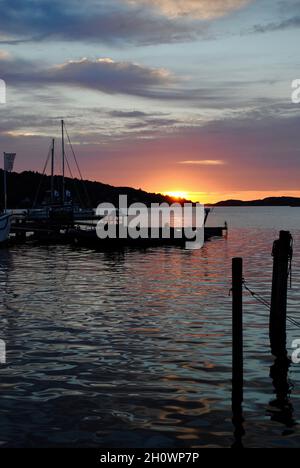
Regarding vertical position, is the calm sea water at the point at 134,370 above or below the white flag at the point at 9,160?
below

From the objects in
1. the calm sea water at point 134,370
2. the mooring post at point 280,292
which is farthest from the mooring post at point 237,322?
the mooring post at point 280,292

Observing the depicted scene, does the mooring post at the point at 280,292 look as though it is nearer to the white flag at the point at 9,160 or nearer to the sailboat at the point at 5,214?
the sailboat at the point at 5,214

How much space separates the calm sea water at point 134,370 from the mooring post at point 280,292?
0.44 meters

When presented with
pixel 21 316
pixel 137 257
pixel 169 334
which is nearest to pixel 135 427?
pixel 169 334

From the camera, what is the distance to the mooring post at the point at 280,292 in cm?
1775

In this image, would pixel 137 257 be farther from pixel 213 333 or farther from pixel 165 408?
pixel 165 408

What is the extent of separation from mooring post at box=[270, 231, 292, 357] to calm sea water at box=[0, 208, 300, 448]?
44 centimetres

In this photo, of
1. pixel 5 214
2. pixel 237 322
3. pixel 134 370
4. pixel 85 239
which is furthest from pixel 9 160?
pixel 237 322

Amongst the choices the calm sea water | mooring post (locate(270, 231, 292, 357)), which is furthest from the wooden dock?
mooring post (locate(270, 231, 292, 357))

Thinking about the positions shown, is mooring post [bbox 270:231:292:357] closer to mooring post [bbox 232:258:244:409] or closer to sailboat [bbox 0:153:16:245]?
mooring post [bbox 232:258:244:409]

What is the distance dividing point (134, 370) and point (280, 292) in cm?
540

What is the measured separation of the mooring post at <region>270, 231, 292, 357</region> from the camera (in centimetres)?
1775

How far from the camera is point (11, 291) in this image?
30.4 m

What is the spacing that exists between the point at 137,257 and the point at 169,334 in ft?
110
